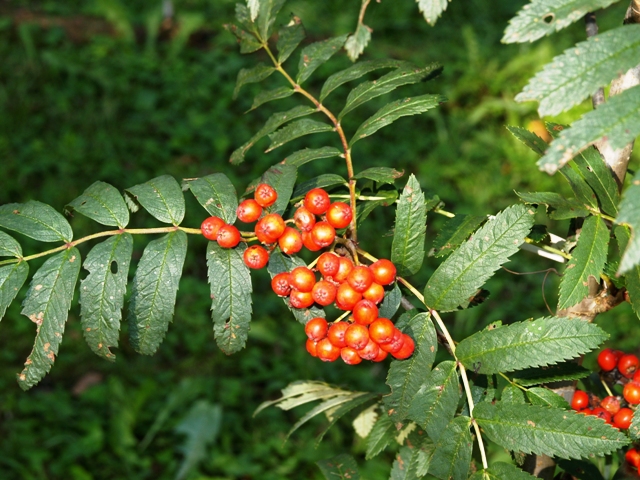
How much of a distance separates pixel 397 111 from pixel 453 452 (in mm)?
813

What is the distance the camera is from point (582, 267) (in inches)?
52.6

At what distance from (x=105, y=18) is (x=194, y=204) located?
2.48 metres

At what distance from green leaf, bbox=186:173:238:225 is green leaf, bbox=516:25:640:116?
0.72m

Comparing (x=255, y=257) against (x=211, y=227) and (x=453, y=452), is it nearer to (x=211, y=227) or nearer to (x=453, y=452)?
(x=211, y=227)

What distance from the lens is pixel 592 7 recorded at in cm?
112

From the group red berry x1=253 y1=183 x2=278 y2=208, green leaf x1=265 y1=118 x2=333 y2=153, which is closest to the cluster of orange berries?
red berry x1=253 y1=183 x2=278 y2=208

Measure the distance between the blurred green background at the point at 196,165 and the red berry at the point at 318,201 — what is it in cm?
207

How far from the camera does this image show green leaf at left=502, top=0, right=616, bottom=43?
1.11 m

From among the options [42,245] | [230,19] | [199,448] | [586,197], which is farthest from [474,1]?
[586,197]

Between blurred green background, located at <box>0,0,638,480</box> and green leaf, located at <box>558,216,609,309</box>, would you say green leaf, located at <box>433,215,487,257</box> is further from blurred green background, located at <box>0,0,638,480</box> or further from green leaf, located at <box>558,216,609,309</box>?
blurred green background, located at <box>0,0,638,480</box>

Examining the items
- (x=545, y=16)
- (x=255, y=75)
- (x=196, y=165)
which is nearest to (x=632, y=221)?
(x=545, y=16)

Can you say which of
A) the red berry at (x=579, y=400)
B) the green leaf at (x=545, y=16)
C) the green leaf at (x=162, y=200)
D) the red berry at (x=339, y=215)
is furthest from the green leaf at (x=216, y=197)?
the red berry at (x=579, y=400)

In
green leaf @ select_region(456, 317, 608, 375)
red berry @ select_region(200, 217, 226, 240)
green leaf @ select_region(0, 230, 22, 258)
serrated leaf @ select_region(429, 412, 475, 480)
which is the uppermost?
red berry @ select_region(200, 217, 226, 240)

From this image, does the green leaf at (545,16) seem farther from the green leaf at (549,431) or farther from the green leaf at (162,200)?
the green leaf at (162,200)
